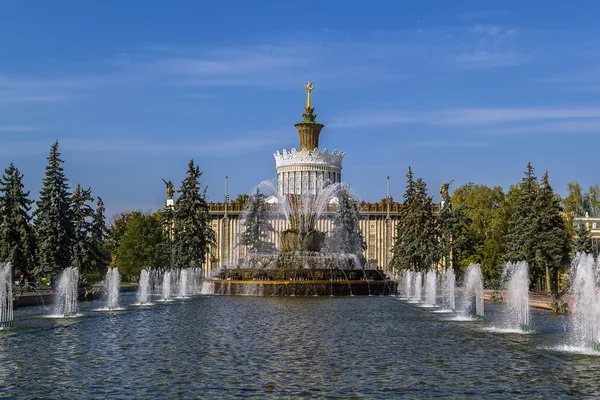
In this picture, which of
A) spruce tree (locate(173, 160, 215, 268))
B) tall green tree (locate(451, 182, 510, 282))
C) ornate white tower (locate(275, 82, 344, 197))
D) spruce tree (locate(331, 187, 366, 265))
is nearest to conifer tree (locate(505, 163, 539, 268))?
tall green tree (locate(451, 182, 510, 282))

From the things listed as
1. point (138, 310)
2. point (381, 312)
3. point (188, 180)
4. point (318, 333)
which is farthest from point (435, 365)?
point (188, 180)

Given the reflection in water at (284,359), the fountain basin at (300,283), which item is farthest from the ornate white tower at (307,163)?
the reflection in water at (284,359)

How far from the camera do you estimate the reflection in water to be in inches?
503

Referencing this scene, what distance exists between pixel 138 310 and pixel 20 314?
4155 millimetres

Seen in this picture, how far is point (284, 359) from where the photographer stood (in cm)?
1566

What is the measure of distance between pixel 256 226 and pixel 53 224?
1455 inches

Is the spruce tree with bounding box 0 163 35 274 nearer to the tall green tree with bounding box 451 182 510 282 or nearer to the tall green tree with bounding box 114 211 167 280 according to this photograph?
the tall green tree with bounding box 114 211 167 280

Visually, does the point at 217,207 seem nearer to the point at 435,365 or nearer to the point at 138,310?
the point at 138,310

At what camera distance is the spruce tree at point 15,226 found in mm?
41438

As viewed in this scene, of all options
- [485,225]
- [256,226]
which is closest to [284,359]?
[485,225]

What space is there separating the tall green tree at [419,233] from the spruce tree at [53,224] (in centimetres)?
2415

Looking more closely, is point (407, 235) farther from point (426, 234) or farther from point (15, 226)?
point (15, 226)

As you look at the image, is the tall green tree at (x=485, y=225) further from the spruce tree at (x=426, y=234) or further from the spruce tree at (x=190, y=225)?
the spruce tree at (x=190, y=225)

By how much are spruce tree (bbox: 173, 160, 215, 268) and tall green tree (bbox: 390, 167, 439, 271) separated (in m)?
14.1
